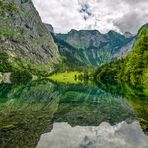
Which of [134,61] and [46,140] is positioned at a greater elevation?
[134,61]

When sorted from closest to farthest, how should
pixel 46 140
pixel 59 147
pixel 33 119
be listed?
1. pixel 59 147
2. pixel 46 140
3. pixel 33 119

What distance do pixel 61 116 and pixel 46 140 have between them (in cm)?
1364

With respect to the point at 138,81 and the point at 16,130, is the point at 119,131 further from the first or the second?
the point at 138,81

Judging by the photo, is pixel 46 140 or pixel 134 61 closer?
pixel 46 140

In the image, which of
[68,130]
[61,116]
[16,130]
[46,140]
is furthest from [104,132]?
[61,116]

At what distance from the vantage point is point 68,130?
29.2 m

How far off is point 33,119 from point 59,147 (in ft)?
42.6

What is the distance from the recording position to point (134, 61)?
11438 centimetres

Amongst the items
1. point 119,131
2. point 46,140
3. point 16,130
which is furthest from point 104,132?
point 16,130

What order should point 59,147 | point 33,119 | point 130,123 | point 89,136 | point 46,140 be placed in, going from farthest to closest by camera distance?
1. point 33,119
2. point 130,123
3. point 89,136
4. point 46,140
5. point 59,147

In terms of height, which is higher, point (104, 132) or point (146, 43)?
point (146, 43)

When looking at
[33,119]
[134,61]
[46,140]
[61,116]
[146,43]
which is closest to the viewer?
[46,140]

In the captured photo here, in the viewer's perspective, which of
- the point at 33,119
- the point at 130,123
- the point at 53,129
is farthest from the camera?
the point at 33,119

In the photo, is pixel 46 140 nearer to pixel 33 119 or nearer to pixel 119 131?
pixel 119 131
